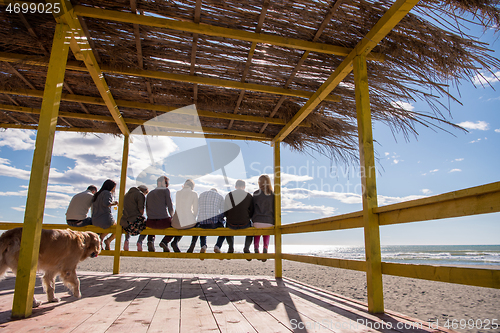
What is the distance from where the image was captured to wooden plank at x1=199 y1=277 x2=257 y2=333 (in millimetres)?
1727

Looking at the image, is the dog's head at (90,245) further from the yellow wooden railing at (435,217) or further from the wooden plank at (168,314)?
the yellow wooden railing at (435,217)

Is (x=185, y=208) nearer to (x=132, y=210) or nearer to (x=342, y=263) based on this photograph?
(x=132, y=210)

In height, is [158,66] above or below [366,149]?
above

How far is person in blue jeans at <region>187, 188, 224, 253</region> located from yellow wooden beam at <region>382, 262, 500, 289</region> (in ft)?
10.1

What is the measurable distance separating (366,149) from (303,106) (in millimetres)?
1656

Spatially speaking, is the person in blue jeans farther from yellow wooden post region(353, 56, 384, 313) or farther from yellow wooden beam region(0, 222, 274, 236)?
yellow wooden post region(353, 56, 384, 313)

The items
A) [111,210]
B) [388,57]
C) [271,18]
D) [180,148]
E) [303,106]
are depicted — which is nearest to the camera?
[271,18]

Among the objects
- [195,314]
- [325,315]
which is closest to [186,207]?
[195,314]

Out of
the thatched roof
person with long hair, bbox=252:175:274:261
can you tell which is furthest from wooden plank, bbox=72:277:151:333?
the thatched roof

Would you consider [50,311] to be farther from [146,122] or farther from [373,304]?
[146,122]

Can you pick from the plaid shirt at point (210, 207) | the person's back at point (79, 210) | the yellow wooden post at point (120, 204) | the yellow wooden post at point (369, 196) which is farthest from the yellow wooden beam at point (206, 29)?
the person's back at point (79, 210)

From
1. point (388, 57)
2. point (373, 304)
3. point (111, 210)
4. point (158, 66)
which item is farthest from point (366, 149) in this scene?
point (111, 210)

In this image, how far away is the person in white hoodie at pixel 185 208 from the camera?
4594 millimetres

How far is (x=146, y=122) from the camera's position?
4.77 meters
